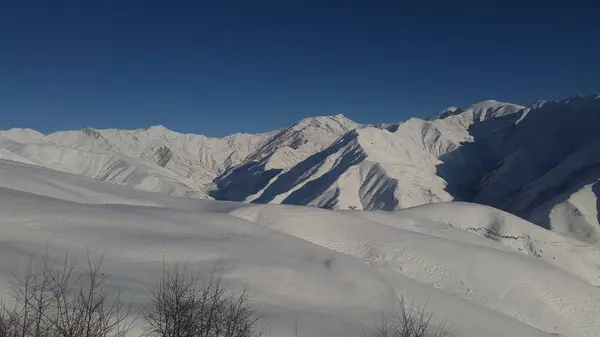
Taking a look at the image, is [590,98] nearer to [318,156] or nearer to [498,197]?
[498,197]

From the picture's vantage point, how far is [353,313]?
2006 cm

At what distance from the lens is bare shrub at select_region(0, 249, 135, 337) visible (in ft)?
31.7

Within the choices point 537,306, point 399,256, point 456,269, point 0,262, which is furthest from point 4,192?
point 537,306

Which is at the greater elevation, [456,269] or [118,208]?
[118,208]

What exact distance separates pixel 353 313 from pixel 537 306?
59.8ft

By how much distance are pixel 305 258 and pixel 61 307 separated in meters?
→ 15.5

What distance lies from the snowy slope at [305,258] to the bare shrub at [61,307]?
82cm

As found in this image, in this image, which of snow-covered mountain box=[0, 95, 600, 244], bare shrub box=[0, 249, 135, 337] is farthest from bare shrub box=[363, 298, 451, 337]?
snow-covered mountain box=[0, 95, 600, 244]

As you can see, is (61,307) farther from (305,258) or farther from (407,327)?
(305,258)

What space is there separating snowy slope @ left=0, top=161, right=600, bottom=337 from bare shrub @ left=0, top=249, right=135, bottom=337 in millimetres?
815

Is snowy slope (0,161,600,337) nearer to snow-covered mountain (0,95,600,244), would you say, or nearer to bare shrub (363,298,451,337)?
bare shrub (363,298,451,337)

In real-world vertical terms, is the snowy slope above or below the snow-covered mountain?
below

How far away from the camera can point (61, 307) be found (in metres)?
11.7

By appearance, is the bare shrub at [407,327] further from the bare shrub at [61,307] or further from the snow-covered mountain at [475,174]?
the snow-covered mountain at [475,174]
